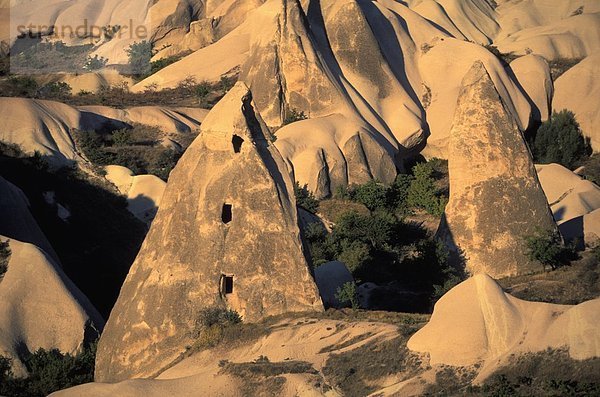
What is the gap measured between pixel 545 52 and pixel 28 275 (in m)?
39.5

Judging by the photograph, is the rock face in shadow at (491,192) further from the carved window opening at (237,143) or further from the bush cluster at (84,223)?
the bush cluster at (84,223)

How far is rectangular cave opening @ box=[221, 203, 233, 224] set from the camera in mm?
25234

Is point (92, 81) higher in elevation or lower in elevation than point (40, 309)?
higher

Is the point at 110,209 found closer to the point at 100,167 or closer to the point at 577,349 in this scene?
the point at 100,167

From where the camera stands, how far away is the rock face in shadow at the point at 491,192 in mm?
30438

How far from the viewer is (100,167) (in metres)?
44.8

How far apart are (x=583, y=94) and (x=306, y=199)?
50.2 feet

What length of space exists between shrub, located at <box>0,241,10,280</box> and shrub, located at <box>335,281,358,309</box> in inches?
233

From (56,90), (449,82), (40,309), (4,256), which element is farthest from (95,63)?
(40,309)

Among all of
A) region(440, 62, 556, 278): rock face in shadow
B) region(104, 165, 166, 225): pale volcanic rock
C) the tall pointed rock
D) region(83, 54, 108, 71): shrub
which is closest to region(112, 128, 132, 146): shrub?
region(104, 165, 166, 225): pale volcanic rock

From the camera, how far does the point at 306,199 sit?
147 ft

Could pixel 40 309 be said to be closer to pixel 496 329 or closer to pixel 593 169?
pixel 496 329

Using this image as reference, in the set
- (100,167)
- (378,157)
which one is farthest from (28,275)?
(378,157)

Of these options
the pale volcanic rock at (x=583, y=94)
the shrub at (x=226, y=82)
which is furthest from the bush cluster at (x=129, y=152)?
the pale volcanic rock at (x=583, y=94)
